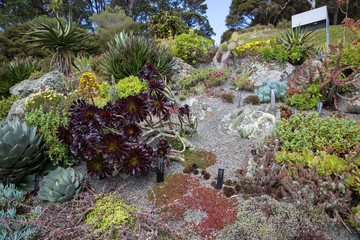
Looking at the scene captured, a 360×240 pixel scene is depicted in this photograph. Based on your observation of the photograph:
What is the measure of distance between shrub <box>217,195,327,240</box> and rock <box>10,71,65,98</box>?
5950 millimetres

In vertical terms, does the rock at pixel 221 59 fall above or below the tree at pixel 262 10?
below

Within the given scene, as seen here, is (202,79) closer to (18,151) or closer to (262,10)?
(18,151)

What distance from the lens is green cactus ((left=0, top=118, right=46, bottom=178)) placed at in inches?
107

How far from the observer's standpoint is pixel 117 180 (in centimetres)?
316

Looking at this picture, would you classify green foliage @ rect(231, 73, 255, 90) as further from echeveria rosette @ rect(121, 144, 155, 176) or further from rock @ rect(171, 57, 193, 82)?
echeveria rosette @ rect(121, 144, 155, 176)

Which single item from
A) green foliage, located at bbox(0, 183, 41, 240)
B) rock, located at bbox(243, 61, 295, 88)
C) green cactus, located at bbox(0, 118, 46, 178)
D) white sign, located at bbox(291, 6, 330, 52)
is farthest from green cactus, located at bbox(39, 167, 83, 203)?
white sign, located at bbox(291, 6, 330, 52)

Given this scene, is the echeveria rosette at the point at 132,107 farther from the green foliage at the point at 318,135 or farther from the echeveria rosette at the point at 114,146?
the green foliage at the point at 318,135

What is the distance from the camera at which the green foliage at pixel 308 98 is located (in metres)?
5.17

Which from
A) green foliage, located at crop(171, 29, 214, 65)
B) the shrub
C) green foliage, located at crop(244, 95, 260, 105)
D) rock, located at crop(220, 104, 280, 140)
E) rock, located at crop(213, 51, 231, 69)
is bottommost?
the shrub

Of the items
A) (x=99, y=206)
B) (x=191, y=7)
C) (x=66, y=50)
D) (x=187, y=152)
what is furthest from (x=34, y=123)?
(x=191, y=7)

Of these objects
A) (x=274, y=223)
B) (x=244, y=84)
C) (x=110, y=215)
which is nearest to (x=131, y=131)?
(x=110, y=215)

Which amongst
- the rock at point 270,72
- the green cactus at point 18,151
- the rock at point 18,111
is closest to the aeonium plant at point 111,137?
the green cactus at point 18,151

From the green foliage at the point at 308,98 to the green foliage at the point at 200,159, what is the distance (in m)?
2.87

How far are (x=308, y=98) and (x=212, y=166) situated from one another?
3.41 m
